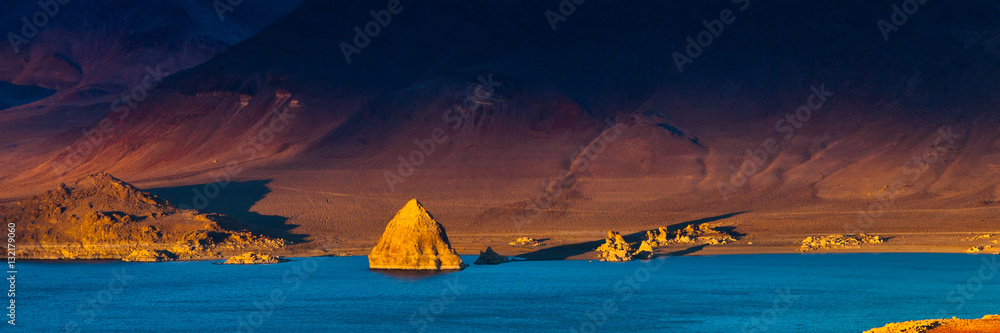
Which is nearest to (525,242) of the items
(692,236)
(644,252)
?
(644,252)

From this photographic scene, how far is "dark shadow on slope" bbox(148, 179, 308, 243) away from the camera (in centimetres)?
7143

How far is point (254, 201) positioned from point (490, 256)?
94.3 ft

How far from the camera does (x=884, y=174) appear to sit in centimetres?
8256

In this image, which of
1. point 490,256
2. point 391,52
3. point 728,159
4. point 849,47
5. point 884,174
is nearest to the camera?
point 490,256

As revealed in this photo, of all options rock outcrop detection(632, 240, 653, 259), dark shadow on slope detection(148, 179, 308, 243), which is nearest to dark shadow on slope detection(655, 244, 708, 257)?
rock outcrop detection(632, 240, 653, 259)

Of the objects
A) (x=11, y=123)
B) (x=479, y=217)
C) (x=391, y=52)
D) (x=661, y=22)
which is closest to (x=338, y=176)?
(x=479, y=217)

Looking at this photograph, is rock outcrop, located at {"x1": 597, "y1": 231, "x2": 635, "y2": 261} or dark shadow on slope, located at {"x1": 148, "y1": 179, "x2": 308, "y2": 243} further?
dark shadow on slope, located at {"x1": 148, "y1": 179, "x2": 308, "y2": 243}

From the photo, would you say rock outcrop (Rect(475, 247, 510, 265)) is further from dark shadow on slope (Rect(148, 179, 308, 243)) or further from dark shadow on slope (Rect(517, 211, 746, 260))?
dark shadow on slope (Rect(148, 179, 308, 243))

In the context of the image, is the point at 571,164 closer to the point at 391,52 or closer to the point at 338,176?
the point at 338,176

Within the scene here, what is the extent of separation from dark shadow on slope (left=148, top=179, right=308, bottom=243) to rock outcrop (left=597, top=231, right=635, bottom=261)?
19.7 m

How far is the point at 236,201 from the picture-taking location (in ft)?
258

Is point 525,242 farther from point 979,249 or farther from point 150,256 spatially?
point 979,249

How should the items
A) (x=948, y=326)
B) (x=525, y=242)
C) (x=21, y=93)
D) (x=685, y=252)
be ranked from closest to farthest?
(x=948, y=326), (x=685, y=252), (x=525, y=242), (x=21, y=93)

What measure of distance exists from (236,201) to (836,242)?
40.4 meters
